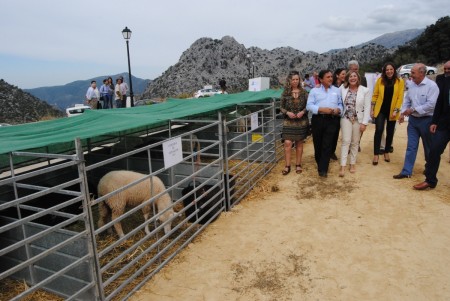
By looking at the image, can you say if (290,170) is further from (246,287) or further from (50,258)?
(50,258)

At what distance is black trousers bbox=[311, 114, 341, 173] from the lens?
6.02 metres

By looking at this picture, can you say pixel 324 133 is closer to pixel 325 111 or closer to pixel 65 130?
pixel 325 111

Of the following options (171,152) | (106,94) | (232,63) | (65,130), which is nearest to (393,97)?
(171,152)

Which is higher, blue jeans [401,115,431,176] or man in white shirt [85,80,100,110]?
man in white shirt [85,80,100,110]

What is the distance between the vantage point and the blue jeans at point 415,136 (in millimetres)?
5676

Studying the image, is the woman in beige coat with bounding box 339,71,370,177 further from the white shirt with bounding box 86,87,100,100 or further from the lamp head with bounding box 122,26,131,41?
the lamp head with bounding box 122,26,131,41

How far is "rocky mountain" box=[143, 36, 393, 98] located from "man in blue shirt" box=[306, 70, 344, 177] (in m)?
52.4

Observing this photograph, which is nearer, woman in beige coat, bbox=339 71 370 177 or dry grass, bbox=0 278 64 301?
dry grass, bbox=0 278 64 301

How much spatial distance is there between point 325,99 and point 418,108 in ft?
4.97

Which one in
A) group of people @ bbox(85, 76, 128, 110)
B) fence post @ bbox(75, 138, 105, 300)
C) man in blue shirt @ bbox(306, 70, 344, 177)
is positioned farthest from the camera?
group of people @ bbox(85, 76, 128, 110)

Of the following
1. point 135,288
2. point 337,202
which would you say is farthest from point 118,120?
point 337,202

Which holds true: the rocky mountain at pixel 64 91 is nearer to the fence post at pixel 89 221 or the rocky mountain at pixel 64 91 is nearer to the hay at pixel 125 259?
the hay at pixel 125 259

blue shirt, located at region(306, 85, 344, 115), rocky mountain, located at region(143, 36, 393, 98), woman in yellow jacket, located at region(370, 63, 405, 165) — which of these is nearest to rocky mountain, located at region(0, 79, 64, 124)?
rocky mountain, located at region(143, 36, 393, 98)

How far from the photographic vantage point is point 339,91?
591cm
